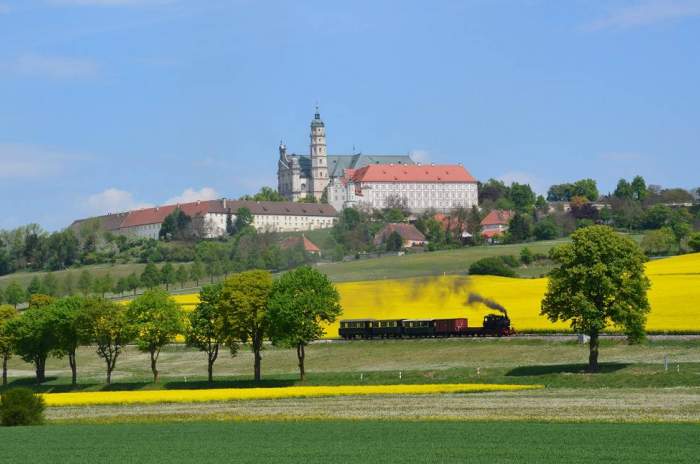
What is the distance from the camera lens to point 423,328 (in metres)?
89.3

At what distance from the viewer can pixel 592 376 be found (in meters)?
61.6

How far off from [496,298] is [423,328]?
1518cm

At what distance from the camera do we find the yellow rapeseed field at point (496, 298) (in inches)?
3327

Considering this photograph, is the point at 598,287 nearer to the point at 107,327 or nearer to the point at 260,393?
the point at 260,393

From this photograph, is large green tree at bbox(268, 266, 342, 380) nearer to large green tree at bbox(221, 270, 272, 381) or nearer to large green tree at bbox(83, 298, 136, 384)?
large green tree at bbox(221, 270, 272, 381)

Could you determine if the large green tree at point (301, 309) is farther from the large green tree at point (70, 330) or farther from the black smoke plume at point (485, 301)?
the black smoke plume at point (485, 301)

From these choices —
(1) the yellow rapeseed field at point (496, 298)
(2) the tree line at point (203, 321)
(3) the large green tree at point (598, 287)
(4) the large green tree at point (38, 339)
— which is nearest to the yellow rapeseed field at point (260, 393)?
(3) the large green tree at point (598, 287)

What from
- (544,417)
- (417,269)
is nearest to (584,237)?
(544,417)

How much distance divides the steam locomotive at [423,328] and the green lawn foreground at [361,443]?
3987cm

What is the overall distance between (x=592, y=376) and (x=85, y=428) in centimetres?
2617

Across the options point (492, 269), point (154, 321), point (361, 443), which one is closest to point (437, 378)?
point (154, 321)

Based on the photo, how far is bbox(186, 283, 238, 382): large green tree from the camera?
79.3 m

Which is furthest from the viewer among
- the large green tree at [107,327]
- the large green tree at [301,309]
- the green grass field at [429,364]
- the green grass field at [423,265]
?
the green grass field at [423,265]

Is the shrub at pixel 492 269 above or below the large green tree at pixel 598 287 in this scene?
above
